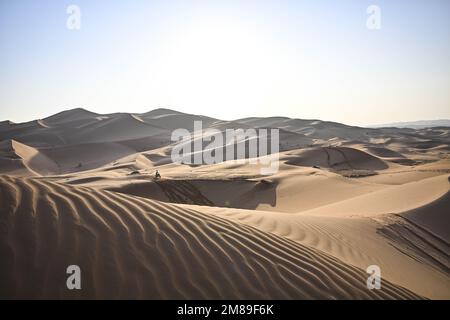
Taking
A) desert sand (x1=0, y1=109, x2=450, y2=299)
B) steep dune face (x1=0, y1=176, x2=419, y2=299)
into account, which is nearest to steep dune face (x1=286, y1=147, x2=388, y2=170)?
desert sand (x1=0, y1=109, x2=450, y2=299)

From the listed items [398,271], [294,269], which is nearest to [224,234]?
[294,269]

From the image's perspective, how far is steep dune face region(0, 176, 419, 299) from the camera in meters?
2.68

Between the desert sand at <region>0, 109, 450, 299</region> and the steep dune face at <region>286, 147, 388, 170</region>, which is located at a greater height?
the desert sand at <region>0, 109, 450, 299</region>

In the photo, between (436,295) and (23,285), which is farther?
(436,295)

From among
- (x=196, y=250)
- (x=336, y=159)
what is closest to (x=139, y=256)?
(x=196, y=250)

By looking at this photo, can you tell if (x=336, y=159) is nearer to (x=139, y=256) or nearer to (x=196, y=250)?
(x=196, y=250)

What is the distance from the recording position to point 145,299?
8.66 feet

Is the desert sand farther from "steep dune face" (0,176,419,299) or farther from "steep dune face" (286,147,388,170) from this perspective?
"steep dune face" (286,147,388,170)

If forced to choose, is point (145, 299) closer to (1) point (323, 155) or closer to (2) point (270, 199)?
(2) point (270, 199)

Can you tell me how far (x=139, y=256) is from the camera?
120 inches

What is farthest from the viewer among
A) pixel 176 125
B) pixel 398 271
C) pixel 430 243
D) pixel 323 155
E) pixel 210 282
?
pixel 176 125

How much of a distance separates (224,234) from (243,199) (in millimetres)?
10360

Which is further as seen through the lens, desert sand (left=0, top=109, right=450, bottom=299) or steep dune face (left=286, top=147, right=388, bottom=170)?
steep dune face (left=286, top=147, right=388, bottom=170)

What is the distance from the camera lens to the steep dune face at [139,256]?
2684mm
